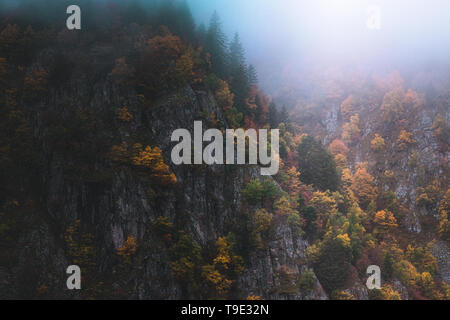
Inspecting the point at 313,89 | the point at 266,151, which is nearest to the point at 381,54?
the point at 313,89

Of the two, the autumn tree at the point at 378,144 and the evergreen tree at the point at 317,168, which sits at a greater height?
the autumn tree at the point at 378,144

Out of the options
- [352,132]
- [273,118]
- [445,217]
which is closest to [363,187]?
[445,217]

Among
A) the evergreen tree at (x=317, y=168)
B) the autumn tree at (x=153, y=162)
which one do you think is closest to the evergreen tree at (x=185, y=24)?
the autumn tree at (x=153, y=162)

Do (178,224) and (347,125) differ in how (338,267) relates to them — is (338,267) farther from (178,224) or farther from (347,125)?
(347,125)

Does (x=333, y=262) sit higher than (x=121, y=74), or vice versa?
(x=121, y=74)

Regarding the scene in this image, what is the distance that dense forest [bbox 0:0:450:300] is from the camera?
1275 inches

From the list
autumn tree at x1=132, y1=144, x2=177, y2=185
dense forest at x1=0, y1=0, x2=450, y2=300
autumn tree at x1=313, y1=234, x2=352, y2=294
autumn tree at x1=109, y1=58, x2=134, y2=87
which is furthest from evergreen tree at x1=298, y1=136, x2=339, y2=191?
autumn tree at x1=109, y1=58, x2=134, y2=87

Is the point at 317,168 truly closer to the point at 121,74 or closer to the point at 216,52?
the point at 216,52

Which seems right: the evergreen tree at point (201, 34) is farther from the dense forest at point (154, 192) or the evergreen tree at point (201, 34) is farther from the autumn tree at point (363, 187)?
the autumn tree at point (363, 187)

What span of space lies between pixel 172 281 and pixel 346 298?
17.4m

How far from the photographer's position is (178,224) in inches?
1377

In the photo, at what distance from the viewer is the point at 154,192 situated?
34812mm

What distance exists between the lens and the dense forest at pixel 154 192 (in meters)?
32.4

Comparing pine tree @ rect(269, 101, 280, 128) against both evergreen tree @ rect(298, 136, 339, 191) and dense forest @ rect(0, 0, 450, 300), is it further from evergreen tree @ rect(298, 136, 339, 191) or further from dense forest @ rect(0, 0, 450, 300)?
evergreen tree @ rect(298, 136, 339, 191)
